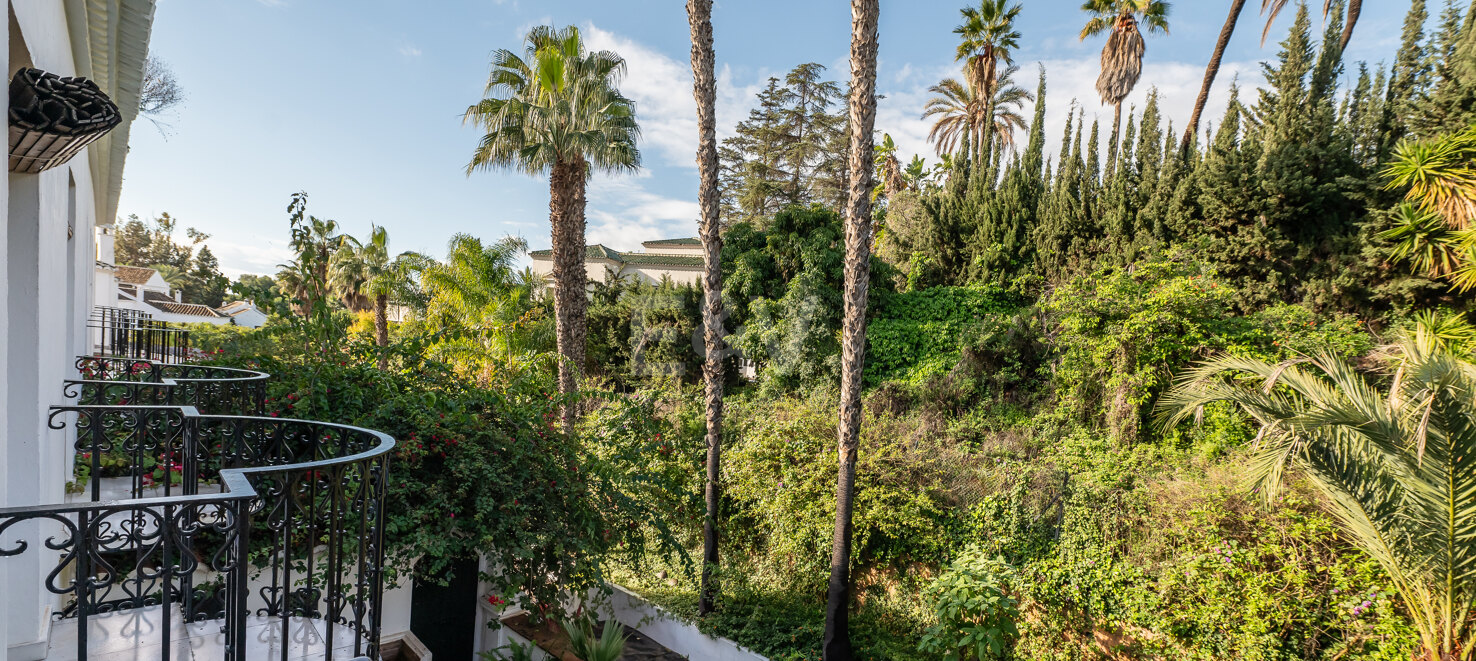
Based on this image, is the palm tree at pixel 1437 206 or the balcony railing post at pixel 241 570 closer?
the balcony railing post at pixel 241 570

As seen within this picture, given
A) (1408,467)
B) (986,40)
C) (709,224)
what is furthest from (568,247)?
(986,40)

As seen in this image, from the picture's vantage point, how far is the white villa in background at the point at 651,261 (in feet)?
104

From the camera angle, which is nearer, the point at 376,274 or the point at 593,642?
the point at 593,642

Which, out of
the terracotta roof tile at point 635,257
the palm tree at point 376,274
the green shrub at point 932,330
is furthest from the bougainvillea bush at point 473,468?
the terracotta roof tile at point 635,257

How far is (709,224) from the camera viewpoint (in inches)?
381

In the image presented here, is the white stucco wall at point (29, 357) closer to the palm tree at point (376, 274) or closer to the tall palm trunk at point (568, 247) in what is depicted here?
the tall palm trunk at point (568, 247)

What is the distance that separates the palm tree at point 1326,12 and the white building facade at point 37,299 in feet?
60.4

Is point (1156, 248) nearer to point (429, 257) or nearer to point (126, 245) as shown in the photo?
point (429, 257)

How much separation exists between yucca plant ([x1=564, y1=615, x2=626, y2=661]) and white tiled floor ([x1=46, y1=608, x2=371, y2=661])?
195 inches

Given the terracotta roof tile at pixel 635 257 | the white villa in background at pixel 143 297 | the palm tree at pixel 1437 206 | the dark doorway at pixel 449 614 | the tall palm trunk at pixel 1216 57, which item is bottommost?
the dark doorway at pixel 449 614

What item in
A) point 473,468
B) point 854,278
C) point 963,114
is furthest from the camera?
point 963,114

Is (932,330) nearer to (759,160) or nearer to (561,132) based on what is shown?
(561,132)

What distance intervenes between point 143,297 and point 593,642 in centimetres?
3593

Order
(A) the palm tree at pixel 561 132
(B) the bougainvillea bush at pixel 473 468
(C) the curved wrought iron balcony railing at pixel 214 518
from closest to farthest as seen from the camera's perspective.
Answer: (C) the curved wrought iron balcony railing at pixel 214 518 → (B) the bougainvillea bush at pixel 473 468 → (A) the palm tree at pixel 561 132
